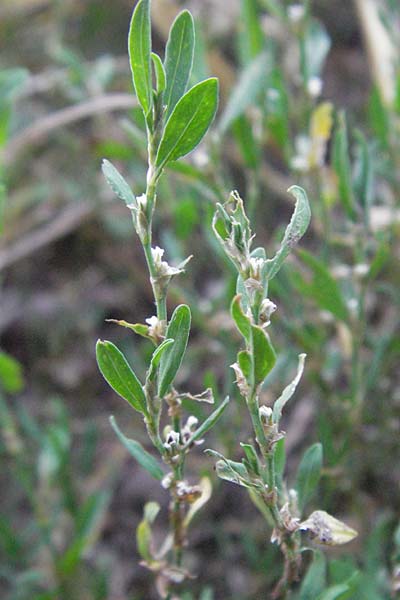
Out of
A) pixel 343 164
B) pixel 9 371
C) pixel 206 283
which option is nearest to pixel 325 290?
pixel 343 164

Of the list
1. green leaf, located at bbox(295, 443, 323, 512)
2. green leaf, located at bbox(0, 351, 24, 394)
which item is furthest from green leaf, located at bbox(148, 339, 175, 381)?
green leaf, located at bbox(0, 351, 24, 394)

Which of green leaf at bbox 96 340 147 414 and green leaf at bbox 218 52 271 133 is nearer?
green leaf at bbox 96 340 147 414

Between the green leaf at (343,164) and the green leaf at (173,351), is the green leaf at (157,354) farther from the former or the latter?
the green leaf at (343,164)

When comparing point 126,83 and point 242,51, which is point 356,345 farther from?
point 126,83

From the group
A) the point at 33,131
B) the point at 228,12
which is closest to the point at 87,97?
the point at 33,131

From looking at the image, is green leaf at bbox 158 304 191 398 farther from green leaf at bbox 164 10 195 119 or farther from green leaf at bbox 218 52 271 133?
green leaf at bbox 218 52 271 133

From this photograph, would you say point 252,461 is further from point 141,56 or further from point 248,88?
point 248,88
